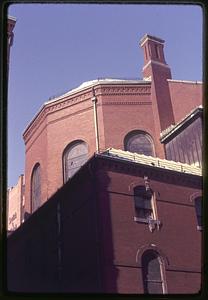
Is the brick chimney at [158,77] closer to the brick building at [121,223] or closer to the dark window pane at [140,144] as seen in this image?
the dark window pane at [140,144]

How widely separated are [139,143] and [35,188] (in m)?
4.58

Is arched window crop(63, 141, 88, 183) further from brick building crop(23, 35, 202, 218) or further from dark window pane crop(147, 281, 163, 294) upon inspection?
dark window pane crop(147, 281, 163, 294)

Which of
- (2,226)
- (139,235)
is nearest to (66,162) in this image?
(139,235)

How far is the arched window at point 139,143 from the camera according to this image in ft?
53.2

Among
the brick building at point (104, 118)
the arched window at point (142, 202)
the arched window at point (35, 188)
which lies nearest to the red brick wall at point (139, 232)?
the arched window at point (142, 202)

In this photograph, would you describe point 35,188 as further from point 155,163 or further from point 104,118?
point 155,163

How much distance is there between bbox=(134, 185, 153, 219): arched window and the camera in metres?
11.2

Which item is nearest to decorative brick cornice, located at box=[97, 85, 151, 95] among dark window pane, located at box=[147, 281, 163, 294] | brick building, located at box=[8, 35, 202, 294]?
brick building, located at box=[8, 35, 202, 294]

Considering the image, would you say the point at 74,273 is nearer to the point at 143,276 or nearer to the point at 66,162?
the point at 143,276

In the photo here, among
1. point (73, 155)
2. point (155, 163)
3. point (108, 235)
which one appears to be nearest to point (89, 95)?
point (73, 155)

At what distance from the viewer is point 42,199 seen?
16.3m

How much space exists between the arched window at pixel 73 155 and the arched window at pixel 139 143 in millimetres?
1654

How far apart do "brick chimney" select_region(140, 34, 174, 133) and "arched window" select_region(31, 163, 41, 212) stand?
5.21m

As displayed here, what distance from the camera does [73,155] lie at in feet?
54.7
